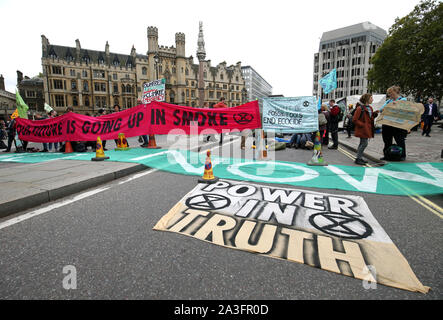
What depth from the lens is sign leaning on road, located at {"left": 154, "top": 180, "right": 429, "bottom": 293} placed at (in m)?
2.00

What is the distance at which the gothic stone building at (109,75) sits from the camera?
59.7 meters

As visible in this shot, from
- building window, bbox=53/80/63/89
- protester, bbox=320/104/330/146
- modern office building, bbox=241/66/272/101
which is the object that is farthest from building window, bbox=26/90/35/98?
modern office building, bbox=241/66/272/101

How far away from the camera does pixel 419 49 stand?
23266 millimetres

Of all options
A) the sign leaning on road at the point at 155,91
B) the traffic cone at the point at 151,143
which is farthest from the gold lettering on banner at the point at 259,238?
Answer: the sign leaning on road at the point at 155,91

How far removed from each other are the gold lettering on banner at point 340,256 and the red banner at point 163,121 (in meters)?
5.72

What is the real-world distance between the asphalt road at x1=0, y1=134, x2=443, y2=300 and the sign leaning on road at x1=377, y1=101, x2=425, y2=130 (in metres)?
4.32

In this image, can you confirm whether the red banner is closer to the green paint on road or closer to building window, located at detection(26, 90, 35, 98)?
the green paint on road

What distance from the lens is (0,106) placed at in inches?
1881

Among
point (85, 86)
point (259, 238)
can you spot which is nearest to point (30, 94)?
point (85, 86)

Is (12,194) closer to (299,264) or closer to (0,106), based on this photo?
(299,264)

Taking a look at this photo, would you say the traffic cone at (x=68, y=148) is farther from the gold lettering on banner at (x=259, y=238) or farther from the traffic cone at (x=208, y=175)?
the gold lettering on banner at (x=259, y=238)

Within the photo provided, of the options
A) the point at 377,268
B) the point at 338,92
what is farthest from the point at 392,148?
the point at 338,92

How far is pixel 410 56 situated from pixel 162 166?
29961 millimetres

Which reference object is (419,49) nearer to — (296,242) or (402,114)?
(402,114)
